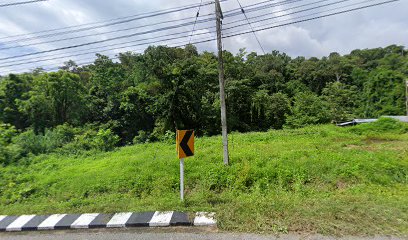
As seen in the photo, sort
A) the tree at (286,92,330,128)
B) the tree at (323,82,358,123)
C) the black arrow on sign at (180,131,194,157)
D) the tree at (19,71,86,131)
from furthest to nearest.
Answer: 1. the tree at (323,82,358,123)
2. the tree at (19,71,86,131)
3. the tree at (286,92,330,128)
4. the black arrow on sign at (180,131,194,157)

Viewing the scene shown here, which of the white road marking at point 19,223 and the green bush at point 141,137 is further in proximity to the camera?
the green bush at point 141,137

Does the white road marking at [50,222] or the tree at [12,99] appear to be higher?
the tree at [12,99]

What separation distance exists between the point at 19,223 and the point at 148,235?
2750 mm

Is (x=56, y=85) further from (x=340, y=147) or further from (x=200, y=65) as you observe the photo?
(x=340, y=147)

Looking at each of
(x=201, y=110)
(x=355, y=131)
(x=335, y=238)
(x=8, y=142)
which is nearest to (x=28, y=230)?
(x=335, y=238)

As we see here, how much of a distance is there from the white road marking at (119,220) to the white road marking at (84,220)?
423 mm

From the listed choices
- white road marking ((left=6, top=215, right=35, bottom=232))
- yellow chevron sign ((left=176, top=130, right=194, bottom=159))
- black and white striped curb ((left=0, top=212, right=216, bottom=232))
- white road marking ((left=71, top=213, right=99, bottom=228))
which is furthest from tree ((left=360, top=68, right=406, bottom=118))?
white road marking ((left=6, top=215, right=35, bottom=232))

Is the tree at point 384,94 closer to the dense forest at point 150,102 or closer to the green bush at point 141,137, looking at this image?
the dense forest at point 150,102

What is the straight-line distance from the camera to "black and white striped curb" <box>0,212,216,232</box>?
436 centimetres

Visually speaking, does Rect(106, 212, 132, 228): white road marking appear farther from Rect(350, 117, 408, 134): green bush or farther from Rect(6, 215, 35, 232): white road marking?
Rect(350, 117, 408, 134): green bush

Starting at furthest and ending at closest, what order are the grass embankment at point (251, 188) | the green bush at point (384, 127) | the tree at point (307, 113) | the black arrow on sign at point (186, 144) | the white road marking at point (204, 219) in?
1. the tree at point (307, 113)
2. the green bush at point (384, 127)
3. the black arrow on sign at point (186, 144)
4. the white road marking at point (204, 219)
5. the grass embankment at point (251, 188)

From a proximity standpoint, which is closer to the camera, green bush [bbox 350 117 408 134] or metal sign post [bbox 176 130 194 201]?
metal sign post [bbox 176 130 194 201]

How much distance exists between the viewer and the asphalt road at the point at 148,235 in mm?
3800

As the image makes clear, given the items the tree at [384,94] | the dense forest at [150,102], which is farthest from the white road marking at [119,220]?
the tree at [384,94]
